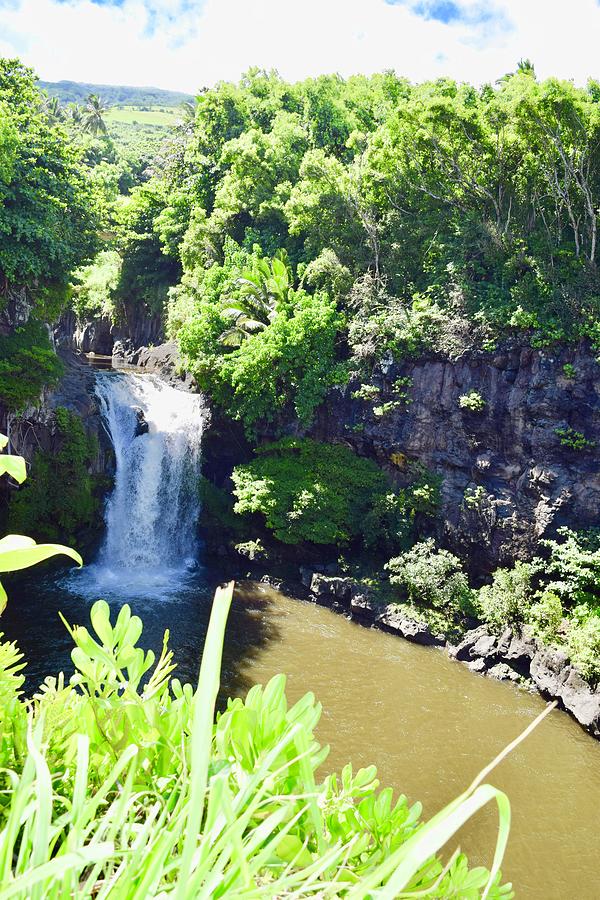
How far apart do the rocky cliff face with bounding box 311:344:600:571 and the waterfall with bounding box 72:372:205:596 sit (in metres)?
4.86

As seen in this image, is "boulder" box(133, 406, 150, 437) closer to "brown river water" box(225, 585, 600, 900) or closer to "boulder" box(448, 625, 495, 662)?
"brown river water" box(225, 585, 600, 900)

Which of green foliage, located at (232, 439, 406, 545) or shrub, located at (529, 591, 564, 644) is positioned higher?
green foliage, located at (232, 439, 406, 545)

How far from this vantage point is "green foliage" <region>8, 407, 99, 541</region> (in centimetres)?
1403

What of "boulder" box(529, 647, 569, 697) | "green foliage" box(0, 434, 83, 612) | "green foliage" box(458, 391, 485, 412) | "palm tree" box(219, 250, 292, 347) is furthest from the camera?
"palm tree" box(219, 250, 292, 347)

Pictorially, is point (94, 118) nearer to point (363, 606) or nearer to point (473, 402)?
point (473, 402)

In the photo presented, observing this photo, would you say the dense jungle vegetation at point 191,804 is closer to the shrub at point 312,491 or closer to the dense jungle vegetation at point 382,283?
the dense jungle vegetation at point 382,283

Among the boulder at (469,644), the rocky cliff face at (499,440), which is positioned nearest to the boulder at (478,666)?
the boulder at (469,644)

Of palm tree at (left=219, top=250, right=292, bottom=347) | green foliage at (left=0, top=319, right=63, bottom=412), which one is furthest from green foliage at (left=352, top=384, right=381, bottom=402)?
green foliage at (left=0, top=319, right=63, bottom=412)

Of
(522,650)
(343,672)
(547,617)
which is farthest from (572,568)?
(343,672)

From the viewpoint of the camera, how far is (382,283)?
15.9m

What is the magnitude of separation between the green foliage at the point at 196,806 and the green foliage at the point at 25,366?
12827mm

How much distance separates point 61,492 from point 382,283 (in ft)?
31.3

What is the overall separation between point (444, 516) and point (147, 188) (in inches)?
722

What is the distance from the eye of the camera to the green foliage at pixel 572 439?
1280 cm
